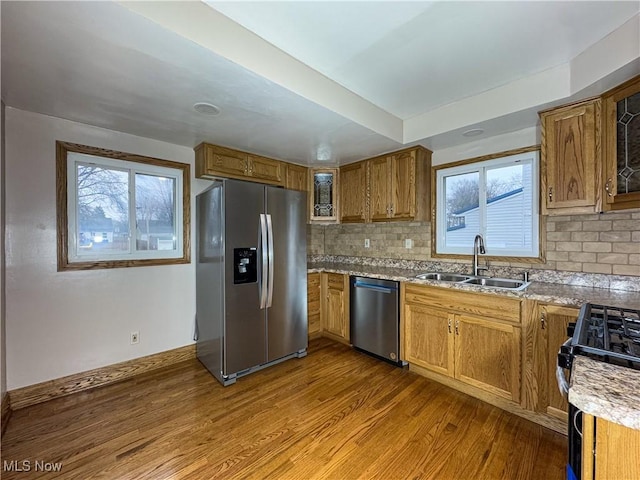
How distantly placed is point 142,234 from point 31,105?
1.21 metres

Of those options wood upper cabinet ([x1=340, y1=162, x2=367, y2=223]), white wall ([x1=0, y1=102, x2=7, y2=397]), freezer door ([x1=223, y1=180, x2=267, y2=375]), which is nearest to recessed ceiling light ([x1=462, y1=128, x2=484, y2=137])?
Answer: wood upper cabinet ([x1=340, y1=162, x2=367, y2=223])

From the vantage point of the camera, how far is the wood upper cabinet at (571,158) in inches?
72.4

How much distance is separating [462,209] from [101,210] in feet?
11.5

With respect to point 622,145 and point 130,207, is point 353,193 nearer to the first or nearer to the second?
point 622,145

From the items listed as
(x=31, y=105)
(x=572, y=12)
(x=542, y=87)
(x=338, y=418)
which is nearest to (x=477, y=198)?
(x=542, y=87)

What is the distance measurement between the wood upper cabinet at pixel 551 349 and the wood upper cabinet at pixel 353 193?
2.01 metres

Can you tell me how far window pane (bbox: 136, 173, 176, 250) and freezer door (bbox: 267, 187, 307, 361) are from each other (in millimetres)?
1085

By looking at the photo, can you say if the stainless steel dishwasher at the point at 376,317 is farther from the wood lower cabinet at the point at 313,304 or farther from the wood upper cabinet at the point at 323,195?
the wood upper cabinet at the point at 323,195

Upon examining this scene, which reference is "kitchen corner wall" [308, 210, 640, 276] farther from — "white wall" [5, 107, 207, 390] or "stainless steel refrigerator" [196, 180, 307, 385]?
"white wall" [5, 107, 207, 390]

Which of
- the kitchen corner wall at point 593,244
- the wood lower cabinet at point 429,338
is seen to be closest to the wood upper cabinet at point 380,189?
the kitchen corner wall at point 593,244

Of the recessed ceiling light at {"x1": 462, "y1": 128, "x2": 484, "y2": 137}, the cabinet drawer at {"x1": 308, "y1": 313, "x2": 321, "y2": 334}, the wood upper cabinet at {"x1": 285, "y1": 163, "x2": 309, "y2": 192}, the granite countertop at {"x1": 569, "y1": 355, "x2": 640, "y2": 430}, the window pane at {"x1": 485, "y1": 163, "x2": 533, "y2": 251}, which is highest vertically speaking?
the recessed ceiling light at {"x1": 462, "y1": 128, "x2": 484, "y2": 137}

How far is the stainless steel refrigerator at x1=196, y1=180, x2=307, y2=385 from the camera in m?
2.42

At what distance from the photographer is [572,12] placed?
56.8 inches

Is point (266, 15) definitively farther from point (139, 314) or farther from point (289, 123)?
point (139, 314)
